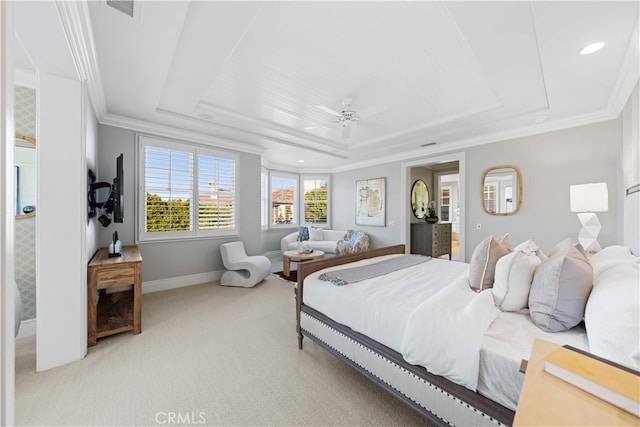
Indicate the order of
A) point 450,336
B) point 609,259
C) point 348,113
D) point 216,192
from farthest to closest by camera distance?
point 216,192 → point 348,113 → point 609,259 → point 450,336

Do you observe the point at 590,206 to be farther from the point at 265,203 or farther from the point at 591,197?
the point at 265,203

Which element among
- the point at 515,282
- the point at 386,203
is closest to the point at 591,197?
the point at 515,282

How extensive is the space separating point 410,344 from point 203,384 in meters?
1.53

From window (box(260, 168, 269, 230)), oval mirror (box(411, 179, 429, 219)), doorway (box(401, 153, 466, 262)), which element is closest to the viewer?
doorway (box(401, 153, 466, 262))

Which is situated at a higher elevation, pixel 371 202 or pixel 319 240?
pixel 371 202

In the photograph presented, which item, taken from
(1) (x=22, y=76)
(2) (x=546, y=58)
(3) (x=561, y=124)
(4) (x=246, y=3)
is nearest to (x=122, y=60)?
(1) (x=22, y=76)

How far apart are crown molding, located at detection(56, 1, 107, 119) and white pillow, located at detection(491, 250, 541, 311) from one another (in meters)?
3.12

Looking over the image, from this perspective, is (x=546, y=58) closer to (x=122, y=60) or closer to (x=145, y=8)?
(x=145, y=8)

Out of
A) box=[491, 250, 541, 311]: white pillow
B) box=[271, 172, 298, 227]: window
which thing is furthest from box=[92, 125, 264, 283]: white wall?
box=[491, 250, 541, 311]: white pillow

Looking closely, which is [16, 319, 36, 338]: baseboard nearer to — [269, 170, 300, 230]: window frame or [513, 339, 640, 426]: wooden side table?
[513, 339, 640, 426]: wooden side table

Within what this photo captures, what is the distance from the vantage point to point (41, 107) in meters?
2.02

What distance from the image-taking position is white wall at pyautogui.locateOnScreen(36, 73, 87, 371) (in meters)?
2.04

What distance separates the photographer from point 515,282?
158cm

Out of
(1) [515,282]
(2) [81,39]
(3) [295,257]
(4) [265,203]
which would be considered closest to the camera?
(1) [515,282]
